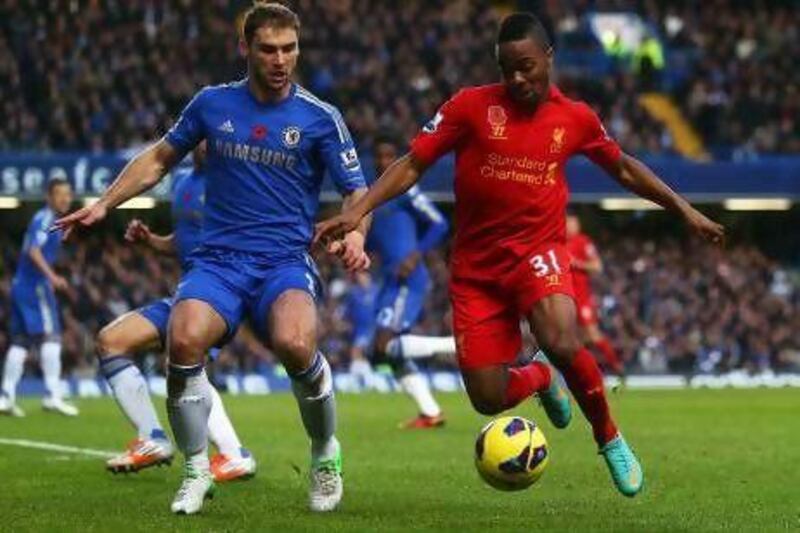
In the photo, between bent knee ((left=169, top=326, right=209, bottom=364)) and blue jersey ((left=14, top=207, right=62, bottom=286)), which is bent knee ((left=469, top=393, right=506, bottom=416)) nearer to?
bent knee ((left=169, top=326, right=209, bottom=364))

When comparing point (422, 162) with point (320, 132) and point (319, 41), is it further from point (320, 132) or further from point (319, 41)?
point (319, 41)

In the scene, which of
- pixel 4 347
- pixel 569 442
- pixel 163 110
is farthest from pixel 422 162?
pixel 163 110

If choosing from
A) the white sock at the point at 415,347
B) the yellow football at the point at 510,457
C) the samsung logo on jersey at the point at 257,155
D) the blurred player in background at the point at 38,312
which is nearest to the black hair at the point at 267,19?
the samsung logo on jersey at the point at 257,155

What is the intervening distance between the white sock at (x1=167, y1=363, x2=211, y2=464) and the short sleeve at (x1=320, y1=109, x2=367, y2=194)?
1.24 metres

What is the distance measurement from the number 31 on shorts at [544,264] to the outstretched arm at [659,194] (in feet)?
1.90

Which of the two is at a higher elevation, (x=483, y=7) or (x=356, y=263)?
(x=356, y=263)

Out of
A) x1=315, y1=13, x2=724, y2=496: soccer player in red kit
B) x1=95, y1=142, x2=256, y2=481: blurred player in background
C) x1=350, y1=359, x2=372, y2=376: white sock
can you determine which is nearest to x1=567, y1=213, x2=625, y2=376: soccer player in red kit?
x1=350, y1=359, x2=372, y2=376: white sock

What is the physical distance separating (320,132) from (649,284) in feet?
84.4

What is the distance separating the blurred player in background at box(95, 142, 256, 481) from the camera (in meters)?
10.8

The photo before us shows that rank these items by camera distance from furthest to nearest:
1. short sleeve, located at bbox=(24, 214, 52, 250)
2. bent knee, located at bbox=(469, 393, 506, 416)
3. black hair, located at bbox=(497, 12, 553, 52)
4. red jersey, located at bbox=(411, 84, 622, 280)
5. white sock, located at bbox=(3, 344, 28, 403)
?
1. white sock, located at bbox=(3, 344, 28, 403)
2. short sleeve, located at bbox=(24, 214, 52, 250)
3. bent knee, located at bbox=(469, 393, 506, 416)
4. red jersey, located at bbox=(411, 84, 622, 280)
5. black hair, located at bbox=(497, 12, 553, 52)

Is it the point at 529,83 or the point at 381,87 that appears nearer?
the point at 529,83

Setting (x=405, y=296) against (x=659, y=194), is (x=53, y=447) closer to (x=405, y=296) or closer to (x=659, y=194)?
(x=405, y=296)

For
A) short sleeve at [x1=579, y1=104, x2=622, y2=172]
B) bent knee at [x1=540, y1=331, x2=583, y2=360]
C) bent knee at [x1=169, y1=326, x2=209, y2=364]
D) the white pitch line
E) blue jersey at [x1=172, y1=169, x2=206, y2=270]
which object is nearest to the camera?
bent knee at [x1=169, y1=326, x2=209, y2=364]

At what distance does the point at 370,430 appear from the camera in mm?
16531
